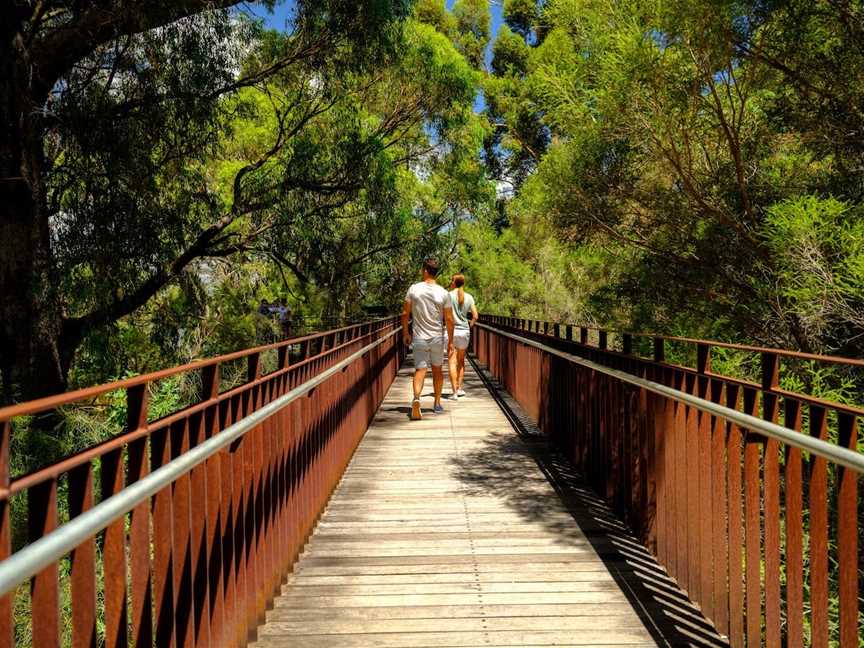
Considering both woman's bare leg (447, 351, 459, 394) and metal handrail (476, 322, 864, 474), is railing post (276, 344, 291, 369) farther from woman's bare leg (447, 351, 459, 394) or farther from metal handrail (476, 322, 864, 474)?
woman's bare leg (447, 351, 459, 394)

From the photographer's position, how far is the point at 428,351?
8.85 m

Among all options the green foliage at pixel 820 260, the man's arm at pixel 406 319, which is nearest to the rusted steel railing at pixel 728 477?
the man's arm at pixel 406 319

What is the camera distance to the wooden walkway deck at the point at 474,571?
3426 millimetres

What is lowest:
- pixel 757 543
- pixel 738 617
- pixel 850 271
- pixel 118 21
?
pixel 738 617

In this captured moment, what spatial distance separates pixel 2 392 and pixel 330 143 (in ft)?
25.1

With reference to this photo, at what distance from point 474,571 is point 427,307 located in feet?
15.8

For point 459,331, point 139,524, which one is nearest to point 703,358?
point 139,524

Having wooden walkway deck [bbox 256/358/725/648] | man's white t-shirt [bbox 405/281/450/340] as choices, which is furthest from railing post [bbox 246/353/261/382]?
man's white t-shirt [bbox 405/281/450/340]

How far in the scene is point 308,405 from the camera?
479 centimetres

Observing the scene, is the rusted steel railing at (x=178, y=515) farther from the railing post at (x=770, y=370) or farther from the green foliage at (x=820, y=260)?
the green foliage at (x=820, y=260)

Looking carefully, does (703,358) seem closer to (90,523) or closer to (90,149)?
(90,523)

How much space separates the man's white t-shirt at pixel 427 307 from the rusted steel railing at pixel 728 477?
9.58 feet

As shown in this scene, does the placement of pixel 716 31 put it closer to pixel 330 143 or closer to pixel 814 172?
pixel 814 172

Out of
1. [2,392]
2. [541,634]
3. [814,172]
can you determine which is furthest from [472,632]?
[814,172]
